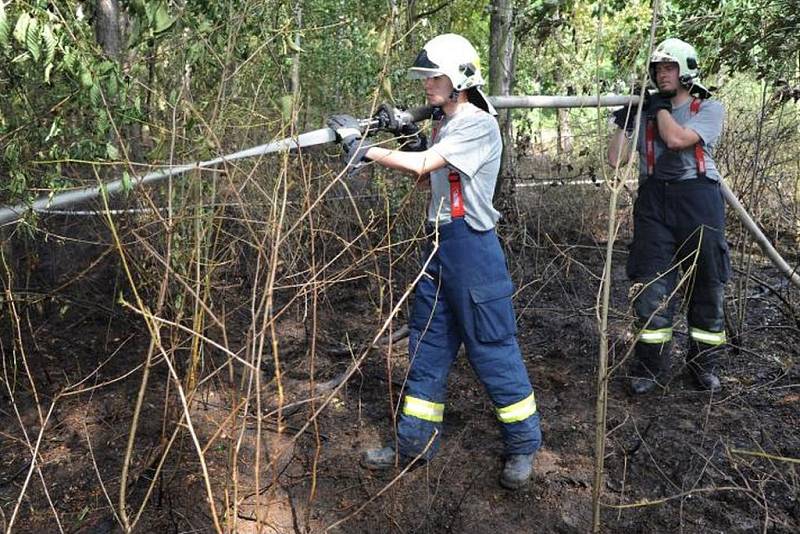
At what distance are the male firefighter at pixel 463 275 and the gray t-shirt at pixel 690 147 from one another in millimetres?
1200

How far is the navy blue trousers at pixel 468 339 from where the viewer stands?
2.98m

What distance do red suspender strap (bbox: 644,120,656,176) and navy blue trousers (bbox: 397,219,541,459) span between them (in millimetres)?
1370

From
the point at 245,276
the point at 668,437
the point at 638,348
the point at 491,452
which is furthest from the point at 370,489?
Result: the point at 245,276

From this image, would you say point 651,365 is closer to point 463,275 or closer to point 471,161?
point 463,275

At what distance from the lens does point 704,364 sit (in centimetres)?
391

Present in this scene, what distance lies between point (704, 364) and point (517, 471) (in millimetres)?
1566

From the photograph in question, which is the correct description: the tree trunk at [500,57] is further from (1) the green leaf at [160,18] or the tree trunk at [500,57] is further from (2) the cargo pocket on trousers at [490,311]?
(1) the green leaf at [160,18]

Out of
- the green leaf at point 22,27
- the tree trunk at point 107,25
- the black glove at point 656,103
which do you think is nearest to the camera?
the green leaf at point 22,27

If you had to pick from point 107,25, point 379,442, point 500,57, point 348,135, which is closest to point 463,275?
point 348,135

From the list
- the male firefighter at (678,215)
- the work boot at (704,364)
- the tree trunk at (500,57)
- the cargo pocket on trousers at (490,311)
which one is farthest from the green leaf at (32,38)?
the tree trunk at (500,57)

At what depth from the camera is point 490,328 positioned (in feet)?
9.80

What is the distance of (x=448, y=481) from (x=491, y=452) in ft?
1.09

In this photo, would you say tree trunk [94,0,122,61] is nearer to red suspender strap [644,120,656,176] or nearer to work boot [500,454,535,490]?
red suspender strap [644,120,656,176]

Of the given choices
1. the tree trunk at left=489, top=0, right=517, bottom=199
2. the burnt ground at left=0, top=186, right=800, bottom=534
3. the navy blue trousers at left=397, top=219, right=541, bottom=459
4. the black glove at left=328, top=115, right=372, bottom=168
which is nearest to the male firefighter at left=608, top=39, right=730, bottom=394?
the burnt ground at left=0, top=186, right=800, bottom=534
